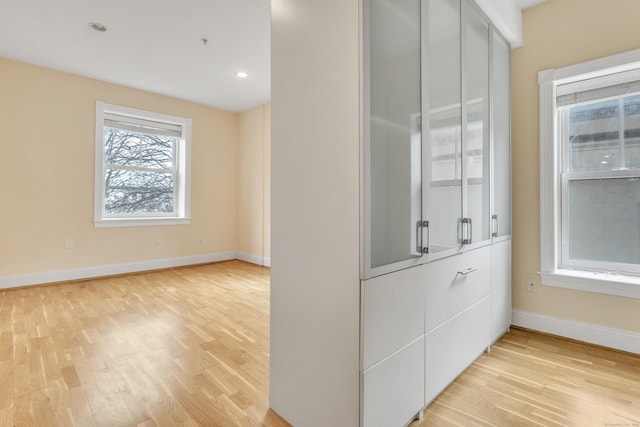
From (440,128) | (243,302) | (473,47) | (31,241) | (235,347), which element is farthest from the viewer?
(31,241)

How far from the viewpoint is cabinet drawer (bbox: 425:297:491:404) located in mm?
1737

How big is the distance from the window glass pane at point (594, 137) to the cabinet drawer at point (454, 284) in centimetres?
119

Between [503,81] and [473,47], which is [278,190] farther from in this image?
[503,81]

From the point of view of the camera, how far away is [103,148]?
4629 millimetres

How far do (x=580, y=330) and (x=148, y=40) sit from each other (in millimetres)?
4875

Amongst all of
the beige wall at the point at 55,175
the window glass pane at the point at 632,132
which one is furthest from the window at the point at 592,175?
the beige wall at the point at 55,175

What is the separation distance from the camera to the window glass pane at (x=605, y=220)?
245 cm

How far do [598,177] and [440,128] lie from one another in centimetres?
175

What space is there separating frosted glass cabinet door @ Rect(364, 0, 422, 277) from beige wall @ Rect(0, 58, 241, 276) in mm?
4691

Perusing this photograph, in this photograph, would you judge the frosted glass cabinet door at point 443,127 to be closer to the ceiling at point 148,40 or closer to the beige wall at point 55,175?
the ceiling at point 148,40

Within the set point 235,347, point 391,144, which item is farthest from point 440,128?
point 235,347

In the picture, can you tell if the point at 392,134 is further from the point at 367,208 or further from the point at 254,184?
the point at 254,184

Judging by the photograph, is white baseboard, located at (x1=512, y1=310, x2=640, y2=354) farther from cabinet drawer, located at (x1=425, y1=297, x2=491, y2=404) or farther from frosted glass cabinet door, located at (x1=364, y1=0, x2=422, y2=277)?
frosted glass cabinet door, located at (x1=364, y1=0, x2=422, y2=277)

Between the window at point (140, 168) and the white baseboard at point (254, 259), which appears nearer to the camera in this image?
the window at point (140, 168)
